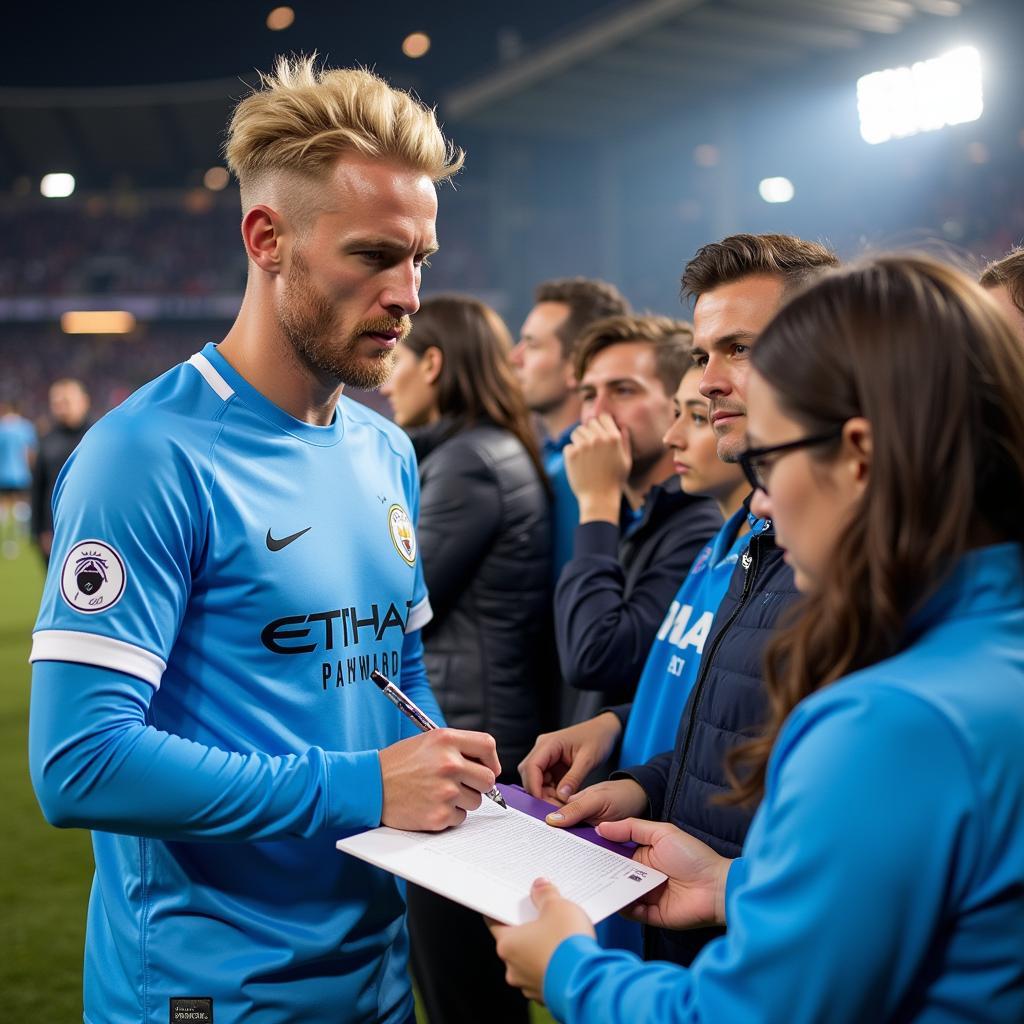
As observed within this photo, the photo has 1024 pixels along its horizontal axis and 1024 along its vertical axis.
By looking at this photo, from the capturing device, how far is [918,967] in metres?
0.88

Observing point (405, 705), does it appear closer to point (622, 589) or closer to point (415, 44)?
point (622, 589)

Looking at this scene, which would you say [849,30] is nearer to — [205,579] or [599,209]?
[599,209]

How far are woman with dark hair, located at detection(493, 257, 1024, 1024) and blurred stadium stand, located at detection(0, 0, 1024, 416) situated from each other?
6985mm

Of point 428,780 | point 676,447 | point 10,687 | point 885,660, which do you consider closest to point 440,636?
point 676,447

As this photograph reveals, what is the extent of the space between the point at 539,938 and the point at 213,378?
3.20 ft

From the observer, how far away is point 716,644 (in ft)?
5.56

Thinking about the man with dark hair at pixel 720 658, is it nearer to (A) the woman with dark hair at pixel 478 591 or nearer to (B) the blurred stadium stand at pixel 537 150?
(A) the woman with dark hair at pixel 478 591

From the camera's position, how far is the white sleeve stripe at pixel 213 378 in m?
1.61

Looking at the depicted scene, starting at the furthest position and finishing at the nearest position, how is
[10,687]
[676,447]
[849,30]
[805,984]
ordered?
1. [849,30]
2. [10,687]
3. [676,447]
4. [805,984]

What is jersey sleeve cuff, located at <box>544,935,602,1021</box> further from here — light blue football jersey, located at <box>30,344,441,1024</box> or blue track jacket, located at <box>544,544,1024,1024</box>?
light blue football jersey, located at <box>30,344,441,1024</box>

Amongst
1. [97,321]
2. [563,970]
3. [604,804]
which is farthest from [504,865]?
[97,321]

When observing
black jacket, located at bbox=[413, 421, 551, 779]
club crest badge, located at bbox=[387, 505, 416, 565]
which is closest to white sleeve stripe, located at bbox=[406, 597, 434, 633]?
club crest badge, located at bbox=[387, 505, 416, 565]

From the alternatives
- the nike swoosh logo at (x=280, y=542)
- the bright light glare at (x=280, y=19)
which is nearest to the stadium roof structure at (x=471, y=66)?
the bright light glare at (x=280, y=19)

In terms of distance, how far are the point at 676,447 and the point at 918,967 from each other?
5.07 feet
